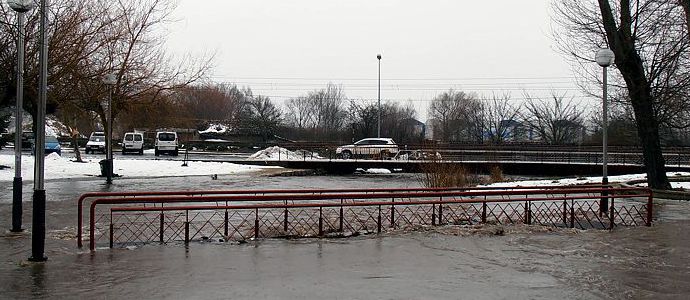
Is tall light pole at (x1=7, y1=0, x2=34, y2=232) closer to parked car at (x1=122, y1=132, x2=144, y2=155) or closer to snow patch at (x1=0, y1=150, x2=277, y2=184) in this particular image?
snow patch at (x1=0, y1=150, x2=277, y2=184)

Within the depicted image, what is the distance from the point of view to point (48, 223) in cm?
1274

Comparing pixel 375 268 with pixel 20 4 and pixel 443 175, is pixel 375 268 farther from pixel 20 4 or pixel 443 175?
pixel 443 175

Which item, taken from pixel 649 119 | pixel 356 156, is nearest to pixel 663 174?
pixel 649 119

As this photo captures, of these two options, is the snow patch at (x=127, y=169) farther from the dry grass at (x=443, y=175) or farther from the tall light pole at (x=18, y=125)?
the tall light pole at (x=18, y=125)

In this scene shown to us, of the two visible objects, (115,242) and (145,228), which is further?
(145,228)

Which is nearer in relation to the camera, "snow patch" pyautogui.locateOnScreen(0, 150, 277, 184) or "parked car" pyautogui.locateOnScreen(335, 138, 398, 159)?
"snow patch" pyautogui.locateOnScreen(0, 150, 277, 184)

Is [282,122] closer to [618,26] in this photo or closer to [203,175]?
[203,175]

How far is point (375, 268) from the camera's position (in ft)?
27.5

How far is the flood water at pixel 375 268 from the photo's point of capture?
716 centimetres

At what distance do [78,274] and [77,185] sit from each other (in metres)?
15.8

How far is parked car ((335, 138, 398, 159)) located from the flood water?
3170 cm

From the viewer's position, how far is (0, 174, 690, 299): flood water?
7.16 metres

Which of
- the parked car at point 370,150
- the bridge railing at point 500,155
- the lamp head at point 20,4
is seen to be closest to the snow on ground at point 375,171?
the bridge railing at point 500,155

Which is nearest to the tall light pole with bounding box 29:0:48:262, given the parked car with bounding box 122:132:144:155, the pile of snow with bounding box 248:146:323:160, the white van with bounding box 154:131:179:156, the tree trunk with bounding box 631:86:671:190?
the tree trunk with bounding box 631:86:671:190
